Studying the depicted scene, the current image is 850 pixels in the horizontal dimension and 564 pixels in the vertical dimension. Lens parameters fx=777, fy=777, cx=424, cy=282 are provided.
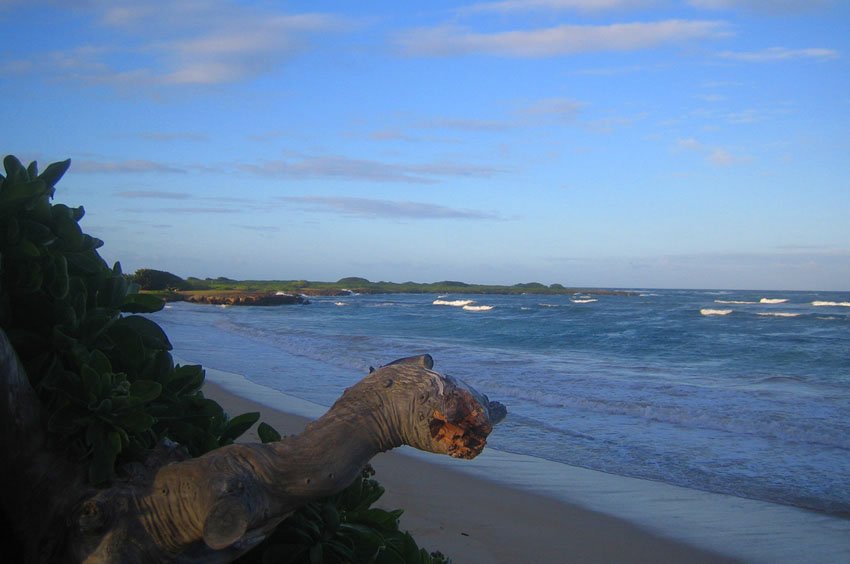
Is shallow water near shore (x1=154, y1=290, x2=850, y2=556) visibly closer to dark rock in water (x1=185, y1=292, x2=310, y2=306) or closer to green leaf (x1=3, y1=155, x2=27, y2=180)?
green leaf (x1=3, y1=155, x2=27, y2=180)

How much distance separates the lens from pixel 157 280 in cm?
6184

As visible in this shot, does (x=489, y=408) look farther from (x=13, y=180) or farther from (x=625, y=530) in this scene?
(x=625, y=530)

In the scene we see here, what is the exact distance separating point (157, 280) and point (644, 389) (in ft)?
179

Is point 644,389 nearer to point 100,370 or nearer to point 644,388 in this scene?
point 644,388

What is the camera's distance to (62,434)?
7.91ft

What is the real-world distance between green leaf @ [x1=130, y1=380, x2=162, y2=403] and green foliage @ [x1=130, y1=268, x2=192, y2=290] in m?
→ 53.1

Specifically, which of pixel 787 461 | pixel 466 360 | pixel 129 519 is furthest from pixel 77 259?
pixel 466 360

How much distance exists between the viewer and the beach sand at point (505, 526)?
16.7 ft

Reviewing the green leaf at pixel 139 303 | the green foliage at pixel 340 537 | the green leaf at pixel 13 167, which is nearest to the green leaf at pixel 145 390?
the green leaf at pixel 139 303

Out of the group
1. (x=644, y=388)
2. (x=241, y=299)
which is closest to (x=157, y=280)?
(x=241, y=299)

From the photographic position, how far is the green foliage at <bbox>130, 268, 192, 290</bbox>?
185 feet

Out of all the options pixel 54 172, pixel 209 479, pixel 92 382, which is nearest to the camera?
pixel 209 479

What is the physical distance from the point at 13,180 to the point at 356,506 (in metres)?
1.70

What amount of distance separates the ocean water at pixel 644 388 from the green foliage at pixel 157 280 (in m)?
29.4
